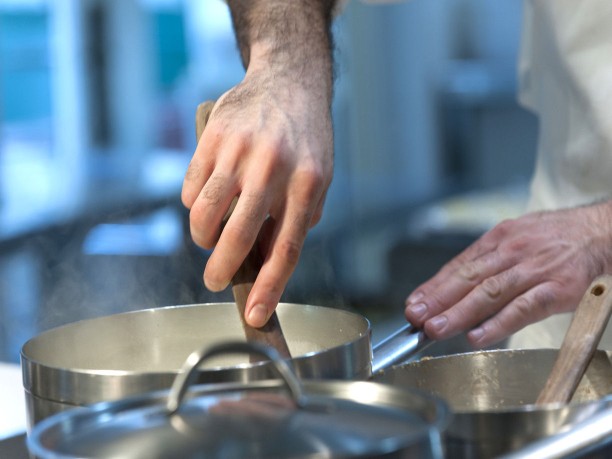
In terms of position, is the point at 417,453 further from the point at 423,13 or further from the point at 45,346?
the point at 423,13

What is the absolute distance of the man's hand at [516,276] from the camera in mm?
1125

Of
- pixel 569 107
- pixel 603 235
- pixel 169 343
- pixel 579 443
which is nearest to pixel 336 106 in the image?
pixel 569 107

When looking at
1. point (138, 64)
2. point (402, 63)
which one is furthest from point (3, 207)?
point (402, 63)

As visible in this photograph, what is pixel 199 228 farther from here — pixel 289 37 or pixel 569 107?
pixel 569 107

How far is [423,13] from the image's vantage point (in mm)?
5586

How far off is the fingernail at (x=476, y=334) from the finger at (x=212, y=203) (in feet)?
1.14

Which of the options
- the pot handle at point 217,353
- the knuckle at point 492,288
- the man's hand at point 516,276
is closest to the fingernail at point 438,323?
the man's hand at point 516,276

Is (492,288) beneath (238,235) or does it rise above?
beneath

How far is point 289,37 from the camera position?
1213 millimetres

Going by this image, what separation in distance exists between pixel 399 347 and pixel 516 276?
0.29 m

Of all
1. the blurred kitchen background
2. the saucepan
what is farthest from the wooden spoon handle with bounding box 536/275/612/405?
the blurred kitchen background

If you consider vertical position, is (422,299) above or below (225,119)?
below

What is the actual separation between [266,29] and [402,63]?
449cm

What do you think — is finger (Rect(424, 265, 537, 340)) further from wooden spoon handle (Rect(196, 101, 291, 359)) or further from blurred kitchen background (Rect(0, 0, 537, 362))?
blurred kitchen background (Rect(0, 0, 537, 362))
